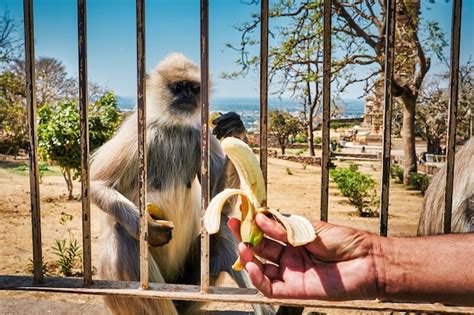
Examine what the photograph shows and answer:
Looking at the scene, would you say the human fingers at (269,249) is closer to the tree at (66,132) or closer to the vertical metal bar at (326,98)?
the vertical metal bar at (326,98)

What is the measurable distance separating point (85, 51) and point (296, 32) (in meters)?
15.1

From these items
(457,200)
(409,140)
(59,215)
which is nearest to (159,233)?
(457,200)

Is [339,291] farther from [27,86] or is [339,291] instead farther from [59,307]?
[59,307]

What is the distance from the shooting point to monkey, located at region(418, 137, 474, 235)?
315cm

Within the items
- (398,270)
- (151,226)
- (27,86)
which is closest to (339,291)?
(398,270)

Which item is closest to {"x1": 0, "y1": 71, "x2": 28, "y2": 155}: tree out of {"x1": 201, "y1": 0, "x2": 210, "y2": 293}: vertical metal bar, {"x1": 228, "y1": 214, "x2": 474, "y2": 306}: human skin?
{"x1": 201, "y1": 0, "x2": 210, "y2": 293}: vertical metal bar

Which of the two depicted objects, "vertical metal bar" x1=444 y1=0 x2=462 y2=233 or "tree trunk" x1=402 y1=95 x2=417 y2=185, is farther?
"tree trunk" x1=402 y1=95 x2=417 y2=185

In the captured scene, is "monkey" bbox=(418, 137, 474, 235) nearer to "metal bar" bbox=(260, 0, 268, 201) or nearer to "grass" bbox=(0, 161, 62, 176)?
"metal bar" bbox=(260, 0, 268, 201)

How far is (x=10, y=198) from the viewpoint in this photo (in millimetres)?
13742

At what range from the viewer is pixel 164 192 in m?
3.58

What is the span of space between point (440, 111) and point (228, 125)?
79.0 feet

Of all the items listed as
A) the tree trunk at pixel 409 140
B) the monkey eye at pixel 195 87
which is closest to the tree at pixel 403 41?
the tree trunk at pixel 409 140

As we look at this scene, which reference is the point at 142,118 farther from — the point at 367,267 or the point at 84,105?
the point at 367,267

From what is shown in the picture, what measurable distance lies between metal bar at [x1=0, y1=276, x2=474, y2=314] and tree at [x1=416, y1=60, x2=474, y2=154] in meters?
13.8
